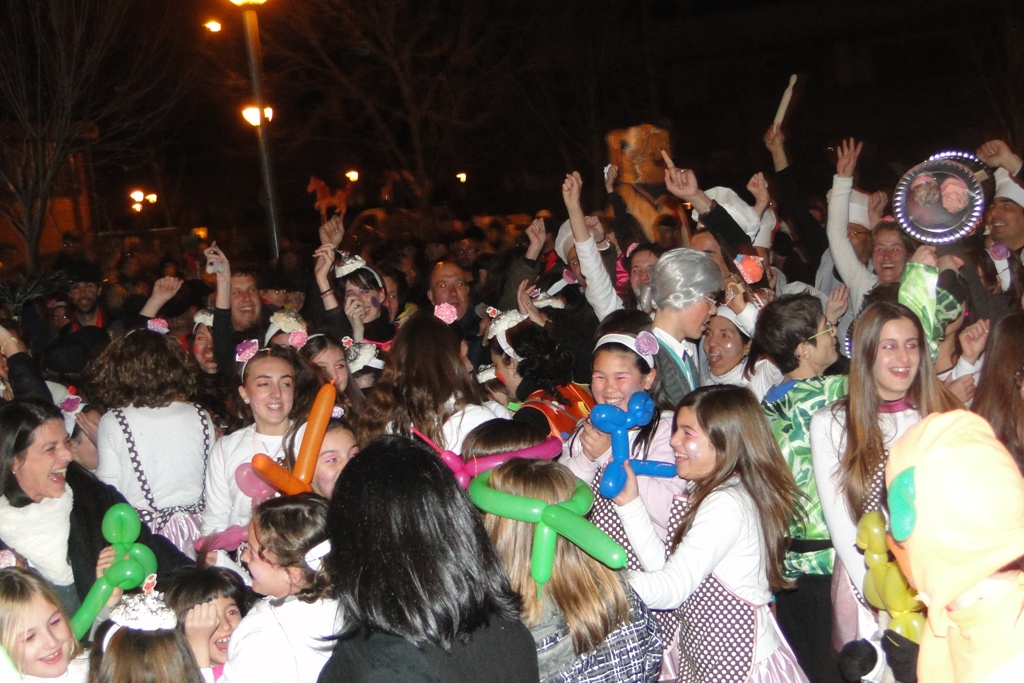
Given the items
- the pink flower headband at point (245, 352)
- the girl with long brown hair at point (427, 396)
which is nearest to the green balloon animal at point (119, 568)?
the girl with long brown hair at point (427, 396)

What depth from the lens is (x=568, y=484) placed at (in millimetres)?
2877

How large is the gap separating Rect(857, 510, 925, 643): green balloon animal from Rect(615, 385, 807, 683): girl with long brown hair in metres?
0.38

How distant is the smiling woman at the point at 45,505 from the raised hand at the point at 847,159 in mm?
4667

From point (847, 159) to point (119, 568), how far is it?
5.09 metres

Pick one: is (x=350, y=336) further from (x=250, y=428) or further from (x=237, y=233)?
(x=237, y=233)

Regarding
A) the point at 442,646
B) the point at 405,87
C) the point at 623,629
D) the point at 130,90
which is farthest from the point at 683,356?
the point at 405,87

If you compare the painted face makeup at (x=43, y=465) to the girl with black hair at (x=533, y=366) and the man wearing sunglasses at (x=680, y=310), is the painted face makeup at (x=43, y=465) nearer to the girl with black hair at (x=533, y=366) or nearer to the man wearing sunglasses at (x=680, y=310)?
the girl with black hair at (x=533, y=366)

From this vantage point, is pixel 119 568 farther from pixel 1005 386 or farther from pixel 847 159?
pixel 847 159

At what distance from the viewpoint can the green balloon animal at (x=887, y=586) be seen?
2.88m


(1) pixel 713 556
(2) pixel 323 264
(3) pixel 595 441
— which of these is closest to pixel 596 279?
(2) pixel 323 264

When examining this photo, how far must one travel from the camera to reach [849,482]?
3.59m

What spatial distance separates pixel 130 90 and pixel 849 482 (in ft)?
44.7

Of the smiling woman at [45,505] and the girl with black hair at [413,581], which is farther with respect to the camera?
the smiling woman at [45,505]

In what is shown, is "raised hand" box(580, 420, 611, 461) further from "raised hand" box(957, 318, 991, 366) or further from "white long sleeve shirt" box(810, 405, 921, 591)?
"raised hand" box(957, 318, 991, 366)
